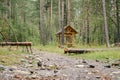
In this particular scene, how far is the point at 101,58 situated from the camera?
14.5 metres

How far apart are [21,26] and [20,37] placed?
1.75 meters

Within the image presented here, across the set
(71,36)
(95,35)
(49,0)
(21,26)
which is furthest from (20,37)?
(95,35)

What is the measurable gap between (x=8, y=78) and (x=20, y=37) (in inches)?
1255

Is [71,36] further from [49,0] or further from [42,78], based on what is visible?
[42,78]

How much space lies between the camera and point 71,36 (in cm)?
3353

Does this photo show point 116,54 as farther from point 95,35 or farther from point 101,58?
point 95,35

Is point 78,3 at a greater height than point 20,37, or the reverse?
point 78,3

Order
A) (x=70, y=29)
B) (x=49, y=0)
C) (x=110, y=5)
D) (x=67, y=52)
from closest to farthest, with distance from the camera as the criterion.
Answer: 1. (x=67, y=52)
2. (x=70, y=29)
3. (x=110, y=5)
4. (x=49, y=0)

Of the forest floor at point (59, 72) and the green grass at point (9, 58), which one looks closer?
the forest floor at point (59, 72)

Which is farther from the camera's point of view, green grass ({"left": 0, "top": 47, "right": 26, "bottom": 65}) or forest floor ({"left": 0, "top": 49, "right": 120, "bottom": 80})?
green grass ({"left": 0, "top": 47, "right": 26, "bottom": 65})

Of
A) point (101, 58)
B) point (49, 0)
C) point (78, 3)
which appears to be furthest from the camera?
point (78, 3)

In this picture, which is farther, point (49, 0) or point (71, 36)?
point (49, 0)

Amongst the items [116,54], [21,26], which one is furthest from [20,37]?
[116,54]

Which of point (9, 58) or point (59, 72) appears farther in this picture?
point (9, 58)
